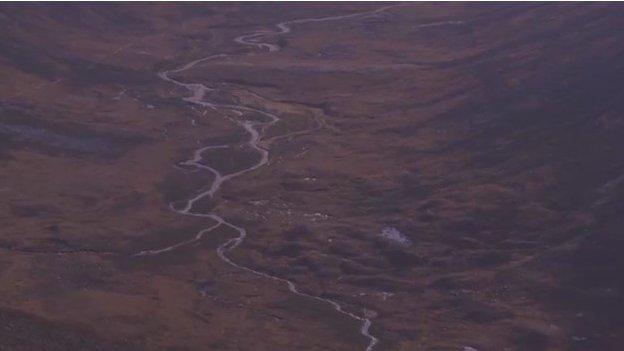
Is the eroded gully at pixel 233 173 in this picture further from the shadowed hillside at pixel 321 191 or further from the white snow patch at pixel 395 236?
the white snow patch at pixel 395 236

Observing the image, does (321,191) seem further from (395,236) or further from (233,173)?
(395,236)

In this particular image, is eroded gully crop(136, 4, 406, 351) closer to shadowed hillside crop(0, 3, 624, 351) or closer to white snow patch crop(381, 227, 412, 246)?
shadowed hillside crop(0, 3, 624, 351)

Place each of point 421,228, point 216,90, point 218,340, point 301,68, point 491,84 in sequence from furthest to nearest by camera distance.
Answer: point 301,68
point 216,90
point 491,84
point 421,228
point 218,340

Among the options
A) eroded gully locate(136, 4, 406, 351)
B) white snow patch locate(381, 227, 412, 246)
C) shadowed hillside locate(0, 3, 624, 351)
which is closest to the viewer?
shadowed hillside locate(0, 3, 624, 351)

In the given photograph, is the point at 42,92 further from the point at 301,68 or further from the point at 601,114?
the point at 601,114

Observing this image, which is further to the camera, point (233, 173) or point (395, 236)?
point (233, 173)

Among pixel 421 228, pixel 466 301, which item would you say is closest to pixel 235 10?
pixel 421 228

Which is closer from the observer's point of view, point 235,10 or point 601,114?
point 601,114

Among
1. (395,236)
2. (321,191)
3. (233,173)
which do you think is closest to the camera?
(395,236)

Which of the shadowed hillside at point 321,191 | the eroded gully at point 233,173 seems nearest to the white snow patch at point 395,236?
the shadowed hillside at point 321,191

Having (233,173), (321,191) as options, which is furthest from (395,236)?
(233,173)

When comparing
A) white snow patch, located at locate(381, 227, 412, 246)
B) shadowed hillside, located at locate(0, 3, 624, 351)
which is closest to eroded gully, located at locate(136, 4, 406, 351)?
shadowed hillside, located at locate(0, 3, 624, 351)
